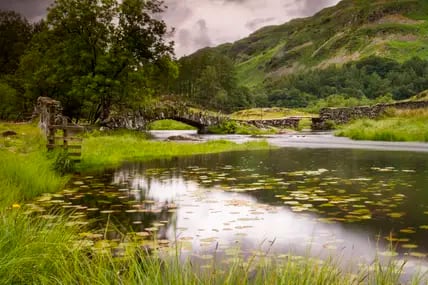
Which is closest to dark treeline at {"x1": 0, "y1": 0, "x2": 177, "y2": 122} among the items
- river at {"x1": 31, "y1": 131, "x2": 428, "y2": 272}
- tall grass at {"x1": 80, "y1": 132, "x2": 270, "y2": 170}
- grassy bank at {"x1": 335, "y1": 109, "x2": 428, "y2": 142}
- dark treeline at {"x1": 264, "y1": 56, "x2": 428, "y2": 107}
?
tall grass at {"x1": 80, "y1": 132, "x2": 270, "y2": 170}

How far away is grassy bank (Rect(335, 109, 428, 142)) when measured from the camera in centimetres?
3604

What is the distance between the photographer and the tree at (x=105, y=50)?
41688 millimetres

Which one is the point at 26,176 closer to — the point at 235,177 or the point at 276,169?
the point at 235,177

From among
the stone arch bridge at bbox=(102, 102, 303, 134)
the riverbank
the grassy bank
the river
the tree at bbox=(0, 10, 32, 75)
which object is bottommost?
the river

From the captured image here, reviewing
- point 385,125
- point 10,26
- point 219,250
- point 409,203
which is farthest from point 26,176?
point 10,26

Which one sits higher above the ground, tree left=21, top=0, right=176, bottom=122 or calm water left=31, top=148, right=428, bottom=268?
tree left=21, top=0, right=176, bottom=122

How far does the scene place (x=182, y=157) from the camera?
78.9 feet

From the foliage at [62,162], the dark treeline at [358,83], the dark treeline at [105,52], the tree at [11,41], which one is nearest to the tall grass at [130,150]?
the foliage at [62,162]

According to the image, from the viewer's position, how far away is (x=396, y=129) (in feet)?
127

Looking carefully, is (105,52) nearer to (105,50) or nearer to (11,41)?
(105,50)

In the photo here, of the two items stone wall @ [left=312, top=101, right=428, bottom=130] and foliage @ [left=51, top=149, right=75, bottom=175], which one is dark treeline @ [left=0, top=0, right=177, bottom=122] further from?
stone wall @ [left=312, top=101, right=428, bottom=130]

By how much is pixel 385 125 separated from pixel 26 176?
3674cm

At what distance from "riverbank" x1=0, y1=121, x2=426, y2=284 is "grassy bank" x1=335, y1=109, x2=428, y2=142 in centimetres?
1581

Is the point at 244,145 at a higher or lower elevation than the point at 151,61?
lower
